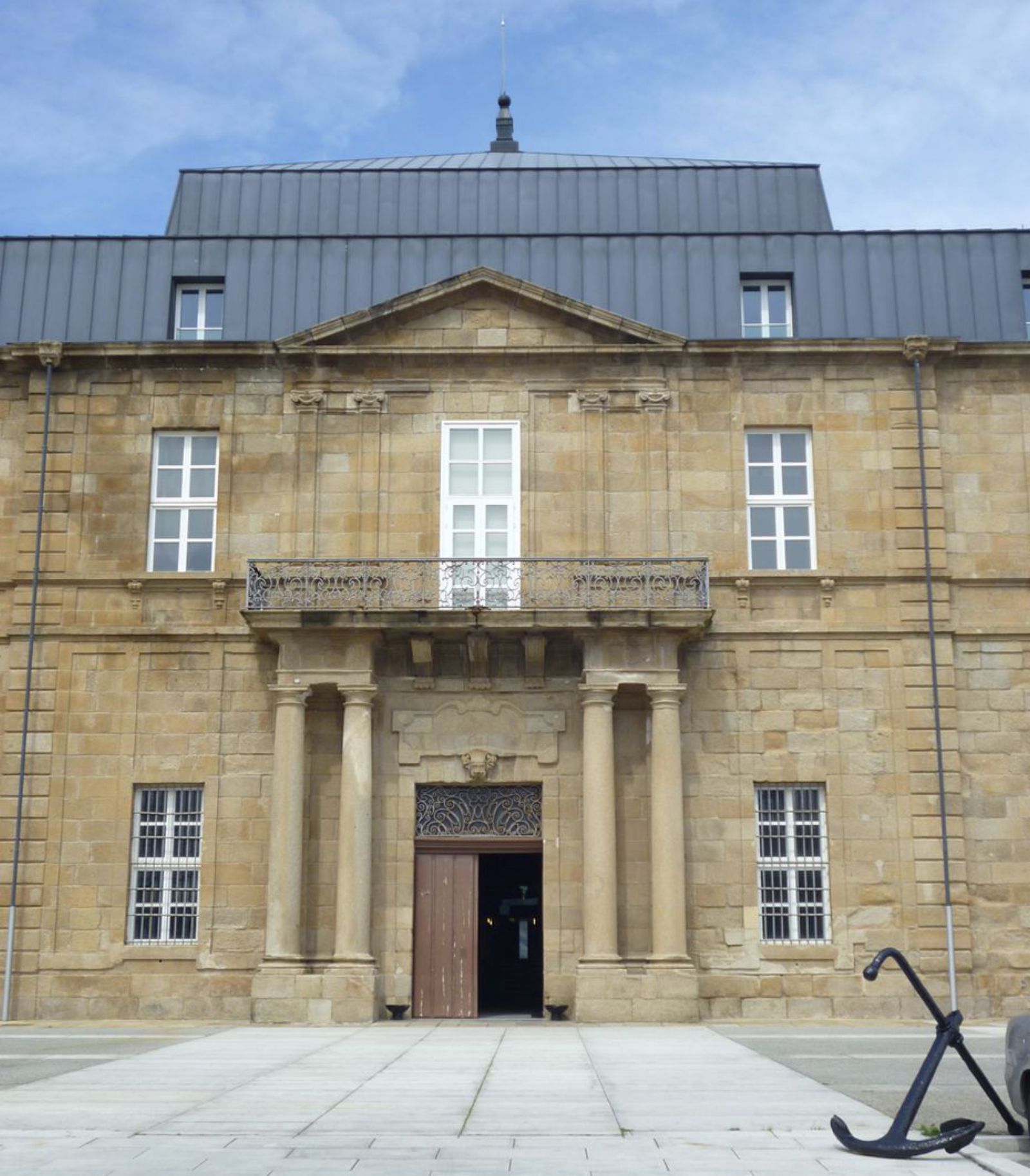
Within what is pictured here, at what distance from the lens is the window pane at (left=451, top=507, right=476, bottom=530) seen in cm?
2545

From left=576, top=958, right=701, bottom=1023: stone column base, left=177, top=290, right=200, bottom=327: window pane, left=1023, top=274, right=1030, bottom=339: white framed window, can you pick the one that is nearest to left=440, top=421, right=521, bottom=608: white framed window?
left=177, top=290, right=200, bottom=327: window pane

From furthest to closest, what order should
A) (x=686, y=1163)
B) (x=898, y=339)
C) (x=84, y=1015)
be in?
1. (x=898, y=339)
2. (x=84, y=1015)
3. (x=686, y=1163)

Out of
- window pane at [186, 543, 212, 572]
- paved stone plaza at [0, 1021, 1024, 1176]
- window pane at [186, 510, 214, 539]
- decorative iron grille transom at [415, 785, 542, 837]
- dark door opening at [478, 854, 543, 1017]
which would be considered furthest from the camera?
dark door opening at [478, 854, 543, 1017]

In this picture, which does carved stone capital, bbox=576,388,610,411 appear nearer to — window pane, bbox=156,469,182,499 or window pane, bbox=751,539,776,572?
window pane, bbox=751,539,776,572

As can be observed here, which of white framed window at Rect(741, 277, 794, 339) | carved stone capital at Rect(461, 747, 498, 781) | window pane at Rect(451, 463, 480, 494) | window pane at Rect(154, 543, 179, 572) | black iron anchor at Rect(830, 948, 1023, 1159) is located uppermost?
white framed window at Rect(741, 277, 794, 339)

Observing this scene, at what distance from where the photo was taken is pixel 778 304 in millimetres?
27125

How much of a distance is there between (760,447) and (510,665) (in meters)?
5.69

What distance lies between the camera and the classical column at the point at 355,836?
23.4 m

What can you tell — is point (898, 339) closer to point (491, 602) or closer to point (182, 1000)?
point (491, 602)

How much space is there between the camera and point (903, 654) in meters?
24.9

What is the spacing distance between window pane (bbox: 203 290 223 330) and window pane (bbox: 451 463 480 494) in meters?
5.41

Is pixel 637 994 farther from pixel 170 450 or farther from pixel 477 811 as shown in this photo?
pixel 170 450

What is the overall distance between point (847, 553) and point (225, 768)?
10762 millimetres

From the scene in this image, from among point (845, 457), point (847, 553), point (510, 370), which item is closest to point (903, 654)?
point (847, 553)
